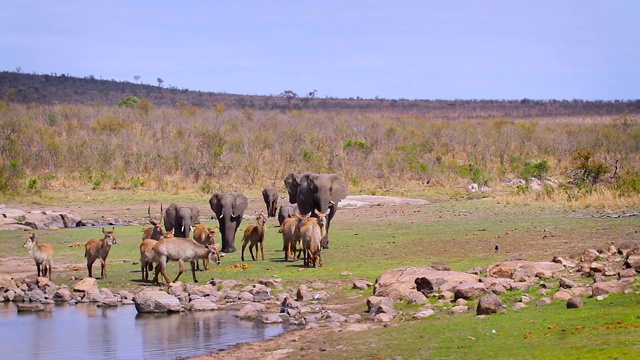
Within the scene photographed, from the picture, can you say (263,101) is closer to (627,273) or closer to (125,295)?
(125,295)

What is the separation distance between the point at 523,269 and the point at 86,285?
863 cm

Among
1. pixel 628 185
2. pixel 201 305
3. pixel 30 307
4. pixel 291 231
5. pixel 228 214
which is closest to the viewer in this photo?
pixel 201 305

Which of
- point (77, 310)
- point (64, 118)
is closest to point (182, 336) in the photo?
point (77, 310)

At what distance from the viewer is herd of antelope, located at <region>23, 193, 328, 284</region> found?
18.5 m

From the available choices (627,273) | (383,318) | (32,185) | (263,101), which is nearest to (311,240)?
(383,318)

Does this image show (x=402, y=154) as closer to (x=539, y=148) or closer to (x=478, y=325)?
(x=539, y=148)

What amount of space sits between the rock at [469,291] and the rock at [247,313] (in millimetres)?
3505

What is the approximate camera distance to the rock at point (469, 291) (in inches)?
581

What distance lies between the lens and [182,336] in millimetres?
14430

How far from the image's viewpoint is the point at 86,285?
18359mm

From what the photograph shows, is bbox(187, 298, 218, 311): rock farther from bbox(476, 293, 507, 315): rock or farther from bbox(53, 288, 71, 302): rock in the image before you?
bbox(476, 293, 507, 315): rock

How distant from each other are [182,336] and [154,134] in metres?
48.6

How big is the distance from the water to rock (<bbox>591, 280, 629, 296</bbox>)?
4935mm

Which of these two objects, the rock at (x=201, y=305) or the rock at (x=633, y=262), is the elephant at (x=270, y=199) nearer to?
the rock at (x=201, y=305)
